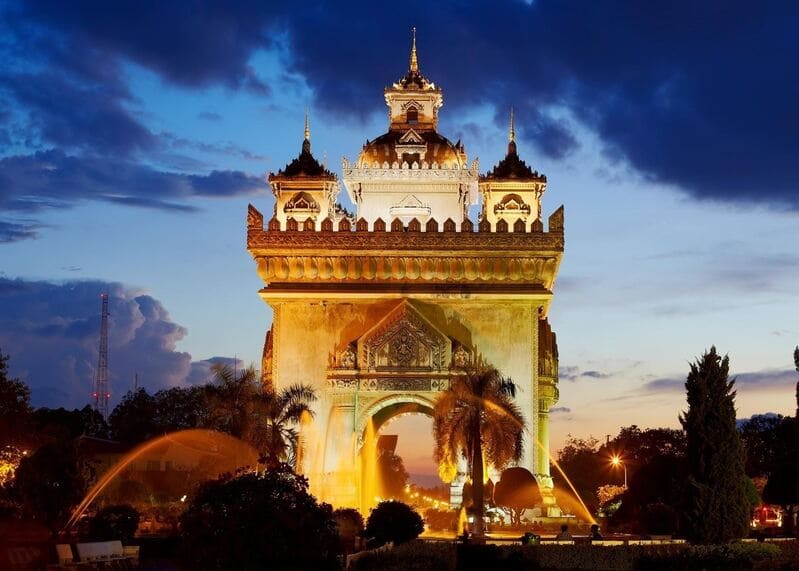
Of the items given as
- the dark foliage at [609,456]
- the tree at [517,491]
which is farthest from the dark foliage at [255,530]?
the dark foliage at [609,456]

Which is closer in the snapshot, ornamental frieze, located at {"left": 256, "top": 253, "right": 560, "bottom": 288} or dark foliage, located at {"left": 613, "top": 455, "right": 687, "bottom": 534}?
dark foliage, located at {"left": 613, "top": 455, "right": 687, "bottom": 534}

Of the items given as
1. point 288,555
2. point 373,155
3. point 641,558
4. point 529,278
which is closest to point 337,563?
point 288,555

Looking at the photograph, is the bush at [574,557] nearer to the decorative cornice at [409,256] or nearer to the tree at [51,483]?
the tree at [51,483]

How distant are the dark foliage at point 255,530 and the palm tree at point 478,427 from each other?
19.0 meters

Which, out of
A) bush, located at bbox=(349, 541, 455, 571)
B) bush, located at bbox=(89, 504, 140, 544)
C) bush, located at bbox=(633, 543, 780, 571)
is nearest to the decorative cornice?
bush, located at bbox=(89, 504, 140, 544)

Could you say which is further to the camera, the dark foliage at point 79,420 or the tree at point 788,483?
the dark foliage at point 79,420

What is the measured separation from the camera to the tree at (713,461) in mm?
26828

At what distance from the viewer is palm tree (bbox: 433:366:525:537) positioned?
123 ft

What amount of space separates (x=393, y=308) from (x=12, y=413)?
1242 cm

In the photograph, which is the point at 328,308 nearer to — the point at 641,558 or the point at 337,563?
the point at 641,558

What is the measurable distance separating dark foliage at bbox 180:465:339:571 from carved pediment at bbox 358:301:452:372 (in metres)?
24.0

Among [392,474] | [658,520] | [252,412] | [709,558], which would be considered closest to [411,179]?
[252,412]

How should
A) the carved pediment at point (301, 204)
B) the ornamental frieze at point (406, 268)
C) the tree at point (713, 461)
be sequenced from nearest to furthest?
the tree at point (713, 461)
the ornamental frieze at point (406, 268)
the carved pediment at point (301, 204)

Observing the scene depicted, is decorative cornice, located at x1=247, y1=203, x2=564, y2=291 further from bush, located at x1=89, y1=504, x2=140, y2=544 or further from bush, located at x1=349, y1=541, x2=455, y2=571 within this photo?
bush, located at x1=349, y1=541, x2=455, y2=571
